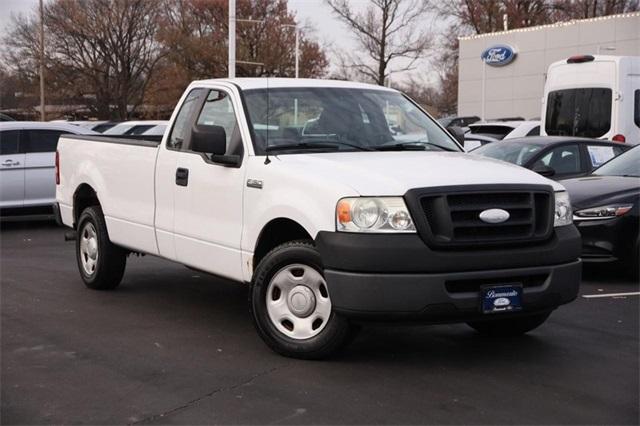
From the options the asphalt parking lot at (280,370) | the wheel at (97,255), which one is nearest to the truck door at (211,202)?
the asphalt parking lot at (280,370)

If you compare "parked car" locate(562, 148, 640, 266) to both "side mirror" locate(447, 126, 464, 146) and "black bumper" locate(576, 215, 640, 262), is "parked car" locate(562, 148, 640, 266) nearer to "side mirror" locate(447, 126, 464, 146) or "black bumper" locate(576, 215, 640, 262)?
"black bumper" locate(576, 215, 640, 262)

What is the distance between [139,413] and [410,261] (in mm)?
1772

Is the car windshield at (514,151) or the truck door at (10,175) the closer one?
the car windshield at (514,151)

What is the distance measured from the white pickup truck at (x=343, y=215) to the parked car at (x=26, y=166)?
6582mm

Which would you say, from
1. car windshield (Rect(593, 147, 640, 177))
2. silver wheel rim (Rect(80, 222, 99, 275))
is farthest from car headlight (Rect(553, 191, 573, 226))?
silver wheel rim (Rect(80, 222, 99, 275))

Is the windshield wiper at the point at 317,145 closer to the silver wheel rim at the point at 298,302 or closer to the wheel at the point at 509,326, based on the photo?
the silver wheel rim at the point at 298,302

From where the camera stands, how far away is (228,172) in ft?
21.3

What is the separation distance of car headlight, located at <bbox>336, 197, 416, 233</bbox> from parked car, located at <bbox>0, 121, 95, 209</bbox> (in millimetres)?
9339

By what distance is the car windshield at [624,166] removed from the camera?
32.7ft

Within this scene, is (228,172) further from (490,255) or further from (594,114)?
(594,114)

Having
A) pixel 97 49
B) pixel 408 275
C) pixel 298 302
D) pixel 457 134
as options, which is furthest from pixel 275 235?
pixel 97 49

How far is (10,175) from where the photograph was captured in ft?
44.4

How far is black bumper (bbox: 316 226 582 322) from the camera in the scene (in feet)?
17.4

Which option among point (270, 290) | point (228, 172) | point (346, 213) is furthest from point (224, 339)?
point (346, 213)
